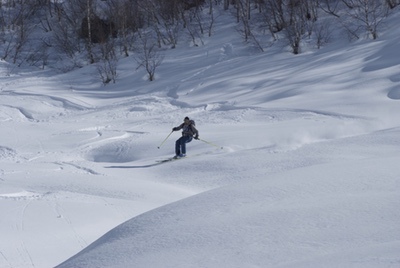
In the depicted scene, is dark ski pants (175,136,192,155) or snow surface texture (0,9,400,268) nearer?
snow surface texture (0,9,400,268)

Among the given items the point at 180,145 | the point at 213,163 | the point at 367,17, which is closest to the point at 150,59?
the point at 367,17

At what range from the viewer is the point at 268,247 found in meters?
5.10

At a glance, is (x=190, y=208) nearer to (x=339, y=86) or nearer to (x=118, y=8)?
(x=339, y=86)

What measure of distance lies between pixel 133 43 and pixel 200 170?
2594 centimetres

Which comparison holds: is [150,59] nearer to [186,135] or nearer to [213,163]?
[186,135]

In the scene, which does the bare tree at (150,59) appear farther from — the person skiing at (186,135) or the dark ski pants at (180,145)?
the dark ski pants at (180,145)

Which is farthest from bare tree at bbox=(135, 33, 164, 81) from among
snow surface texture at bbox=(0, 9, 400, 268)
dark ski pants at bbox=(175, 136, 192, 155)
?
dark ski pants at bbox=(175, 136, 192, 155)

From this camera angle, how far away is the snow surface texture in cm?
539

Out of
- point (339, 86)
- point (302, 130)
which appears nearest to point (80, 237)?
point (302, 130)

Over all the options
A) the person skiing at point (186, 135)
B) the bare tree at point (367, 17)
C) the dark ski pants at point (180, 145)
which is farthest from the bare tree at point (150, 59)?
the dark ski pants at point (180, 145)

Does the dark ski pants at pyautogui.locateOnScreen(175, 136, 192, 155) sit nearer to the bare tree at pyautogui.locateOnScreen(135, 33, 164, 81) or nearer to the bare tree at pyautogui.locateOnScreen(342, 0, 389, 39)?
the bare tree at pyautogui.locateOnScreen(135, 33, 164, 81)

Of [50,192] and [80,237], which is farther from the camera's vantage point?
[50,192]

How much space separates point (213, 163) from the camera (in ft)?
48.0

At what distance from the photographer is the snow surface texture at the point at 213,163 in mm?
5387
